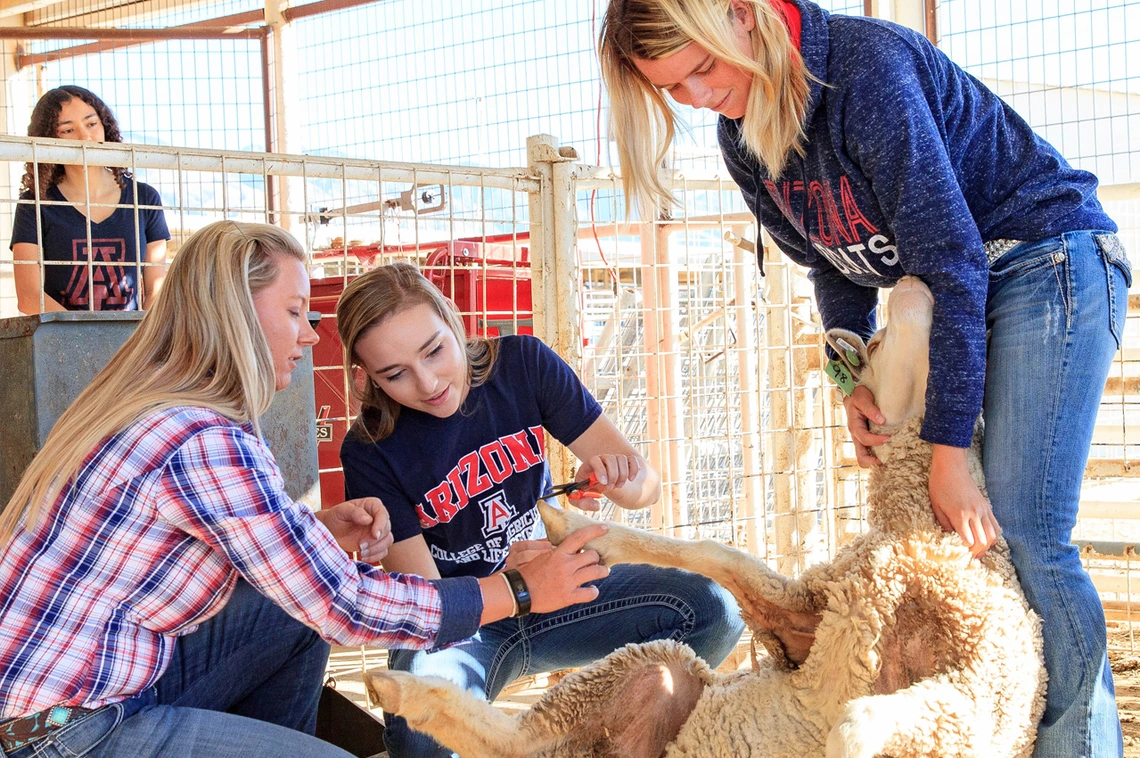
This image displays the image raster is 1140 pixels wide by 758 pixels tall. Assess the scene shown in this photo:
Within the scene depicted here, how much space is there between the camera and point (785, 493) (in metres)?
3.62

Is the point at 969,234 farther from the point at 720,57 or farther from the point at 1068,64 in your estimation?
the point at 1068,64

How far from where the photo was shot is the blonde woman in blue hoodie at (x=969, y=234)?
155cm

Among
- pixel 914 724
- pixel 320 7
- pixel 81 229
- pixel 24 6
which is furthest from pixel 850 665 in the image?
pixel 24 6

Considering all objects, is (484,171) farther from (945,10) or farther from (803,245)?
(945,10)

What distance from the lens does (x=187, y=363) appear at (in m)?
1.56

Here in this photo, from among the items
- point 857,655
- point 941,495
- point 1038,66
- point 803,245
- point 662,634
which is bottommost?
point 662,634

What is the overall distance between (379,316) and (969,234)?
1.16 m

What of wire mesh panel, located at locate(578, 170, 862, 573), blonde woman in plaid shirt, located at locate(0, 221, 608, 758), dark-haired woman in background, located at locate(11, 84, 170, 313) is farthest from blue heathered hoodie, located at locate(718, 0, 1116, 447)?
dark-haired woman in background, located at locate(11, 84, 170, 313)

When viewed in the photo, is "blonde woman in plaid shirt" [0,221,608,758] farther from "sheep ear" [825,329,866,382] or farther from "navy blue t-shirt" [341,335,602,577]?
"sheep ear" [825,329,866,382]

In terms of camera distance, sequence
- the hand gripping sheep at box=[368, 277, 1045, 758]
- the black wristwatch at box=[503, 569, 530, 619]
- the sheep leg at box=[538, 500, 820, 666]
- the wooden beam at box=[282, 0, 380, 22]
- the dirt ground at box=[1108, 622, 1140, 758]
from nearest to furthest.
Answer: the hand gripping sheep at box=[368, 277, 1045, 758]
the black wristwatch at box=[503, 569, 530, 619]
the sheep leg at box=[538, 500, 820, 666]
the dirt ground at box=[1108, 622, 1140, 758]
the wooden beam at box=[282, 0, 380, 22]

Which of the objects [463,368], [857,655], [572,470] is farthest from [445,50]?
[857,655]

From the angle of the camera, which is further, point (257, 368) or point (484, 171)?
point (484, 171)

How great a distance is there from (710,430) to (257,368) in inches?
147

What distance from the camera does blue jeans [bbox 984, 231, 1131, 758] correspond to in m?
1.58
